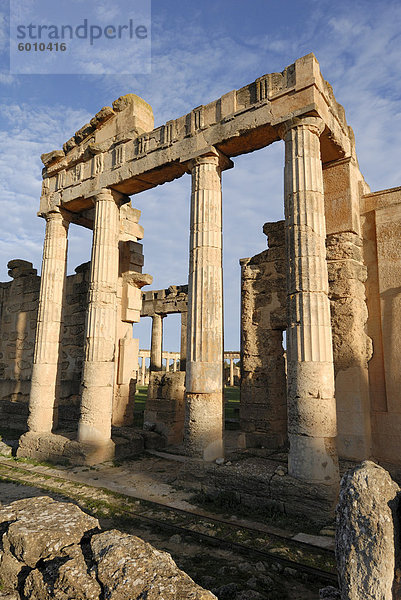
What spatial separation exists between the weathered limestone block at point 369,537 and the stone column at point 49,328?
9674mm

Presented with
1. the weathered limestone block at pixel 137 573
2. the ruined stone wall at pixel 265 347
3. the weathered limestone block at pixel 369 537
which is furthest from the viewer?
the ruined stone wall at pixel 265 347

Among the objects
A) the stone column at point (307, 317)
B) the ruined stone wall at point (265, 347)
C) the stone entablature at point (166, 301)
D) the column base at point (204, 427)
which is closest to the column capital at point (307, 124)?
the stone column at point (307, 317)

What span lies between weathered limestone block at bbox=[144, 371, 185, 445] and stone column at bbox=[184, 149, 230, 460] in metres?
4.45

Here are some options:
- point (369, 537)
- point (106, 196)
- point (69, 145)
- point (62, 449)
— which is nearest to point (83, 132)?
point (69, 145)

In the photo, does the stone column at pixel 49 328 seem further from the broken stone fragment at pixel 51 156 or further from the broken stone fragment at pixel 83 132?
the broken stone fragment at pixel 83 132

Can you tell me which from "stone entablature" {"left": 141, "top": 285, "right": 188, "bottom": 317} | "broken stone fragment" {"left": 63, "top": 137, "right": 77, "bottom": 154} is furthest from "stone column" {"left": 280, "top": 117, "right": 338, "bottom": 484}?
"stone entablature" {"left": 141, "top": 285, "right": 188, "bottom": 317}

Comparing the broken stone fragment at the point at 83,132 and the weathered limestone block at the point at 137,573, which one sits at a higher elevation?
the broken stone fragment at the point at 83,132

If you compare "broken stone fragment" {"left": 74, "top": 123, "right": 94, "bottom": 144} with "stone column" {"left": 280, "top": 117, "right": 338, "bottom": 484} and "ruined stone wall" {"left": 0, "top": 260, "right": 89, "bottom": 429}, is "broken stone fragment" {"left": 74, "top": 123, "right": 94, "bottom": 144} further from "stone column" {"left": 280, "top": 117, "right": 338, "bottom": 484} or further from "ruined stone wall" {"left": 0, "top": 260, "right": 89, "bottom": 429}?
"stone column" {"left": 280, "top": 117, "right": 338, "bottom": 484}

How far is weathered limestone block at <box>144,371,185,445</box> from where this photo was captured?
1258 centimetres

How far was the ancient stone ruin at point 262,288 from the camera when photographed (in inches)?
289

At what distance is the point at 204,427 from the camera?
26.5 ft

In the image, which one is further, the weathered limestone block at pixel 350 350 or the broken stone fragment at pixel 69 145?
the broken stone fragment at pixel 69 145

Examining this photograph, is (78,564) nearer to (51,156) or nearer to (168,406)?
(168,406)

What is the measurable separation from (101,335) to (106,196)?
368cm
